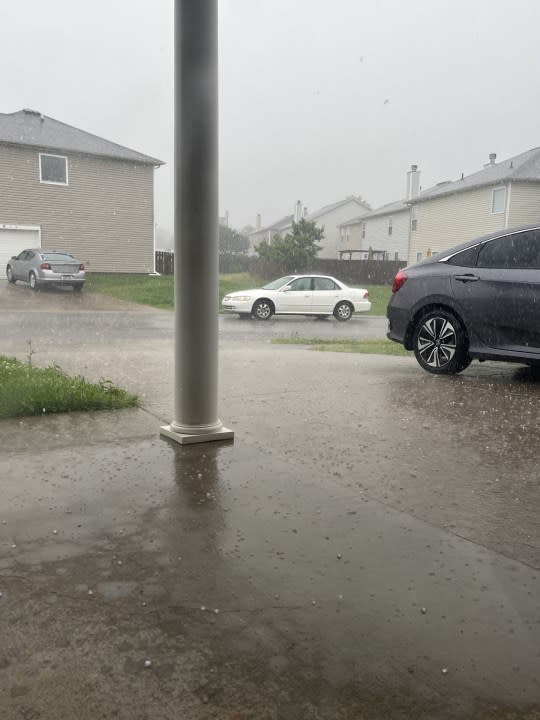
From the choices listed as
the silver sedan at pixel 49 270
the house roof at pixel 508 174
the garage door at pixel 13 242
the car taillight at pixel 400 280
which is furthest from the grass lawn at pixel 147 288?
the car taillight at pixel 400 280

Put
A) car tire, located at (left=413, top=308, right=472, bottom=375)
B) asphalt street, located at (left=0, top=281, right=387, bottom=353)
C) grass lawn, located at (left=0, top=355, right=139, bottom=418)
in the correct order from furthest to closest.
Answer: asphalt street, located at (left=0, top=281, right=387, bottom=353)
car tire, located at (left=413, top=308, right=472, bottom=375)
grass lawn, located at (left=0, top=355, right=139, bottom=418)

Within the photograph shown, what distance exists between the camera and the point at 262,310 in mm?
20312

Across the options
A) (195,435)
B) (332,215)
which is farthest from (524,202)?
(332,215)

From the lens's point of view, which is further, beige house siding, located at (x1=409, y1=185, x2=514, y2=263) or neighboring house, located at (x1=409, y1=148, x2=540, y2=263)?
beige house siding, located at (x1=409, y1=185, x2=514, y2=263)

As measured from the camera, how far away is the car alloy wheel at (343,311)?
2136 centimetres

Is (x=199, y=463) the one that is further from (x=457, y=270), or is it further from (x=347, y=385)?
(x=457, y=270)

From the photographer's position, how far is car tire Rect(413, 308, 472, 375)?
7327 mm

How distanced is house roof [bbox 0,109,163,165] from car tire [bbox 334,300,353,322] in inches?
574

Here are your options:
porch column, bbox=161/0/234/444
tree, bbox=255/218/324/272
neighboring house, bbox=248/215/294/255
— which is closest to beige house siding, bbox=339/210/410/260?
tree, bbox=255/218/324/272

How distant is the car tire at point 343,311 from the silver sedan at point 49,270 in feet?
32.5

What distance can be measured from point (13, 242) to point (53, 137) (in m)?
5.29

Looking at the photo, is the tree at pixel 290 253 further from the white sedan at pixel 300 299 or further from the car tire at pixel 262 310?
the car tire at pixel 262 310

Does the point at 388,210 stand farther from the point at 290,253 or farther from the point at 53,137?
the point at 53,137

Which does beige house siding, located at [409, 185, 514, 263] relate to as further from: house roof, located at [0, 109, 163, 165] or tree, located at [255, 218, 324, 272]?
house roof, located at [0, 109, 163, 165]
